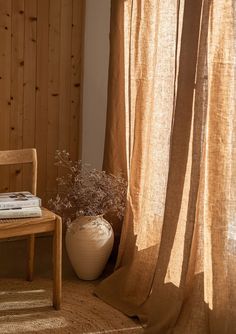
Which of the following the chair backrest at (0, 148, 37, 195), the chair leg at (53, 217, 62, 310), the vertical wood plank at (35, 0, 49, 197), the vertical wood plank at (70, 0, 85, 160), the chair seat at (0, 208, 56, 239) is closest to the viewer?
the chair seat at (0, 208, 56, 239)

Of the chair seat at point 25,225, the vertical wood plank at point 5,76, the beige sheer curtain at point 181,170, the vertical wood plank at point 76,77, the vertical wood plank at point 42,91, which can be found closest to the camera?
the beige sheer curtain at point 181,170

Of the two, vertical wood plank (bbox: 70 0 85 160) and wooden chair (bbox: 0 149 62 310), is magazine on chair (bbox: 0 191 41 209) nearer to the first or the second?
wooden chair (bbox: 0 149 62 310)

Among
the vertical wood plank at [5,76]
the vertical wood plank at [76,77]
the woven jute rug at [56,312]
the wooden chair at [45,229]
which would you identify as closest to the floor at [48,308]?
the woven jute rug at [56,312]

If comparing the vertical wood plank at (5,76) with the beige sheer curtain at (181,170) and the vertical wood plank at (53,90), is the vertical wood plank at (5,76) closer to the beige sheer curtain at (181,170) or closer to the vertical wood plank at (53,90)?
the vertical wood plank at (53,90)

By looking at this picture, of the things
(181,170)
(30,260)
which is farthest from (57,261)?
(181,170)

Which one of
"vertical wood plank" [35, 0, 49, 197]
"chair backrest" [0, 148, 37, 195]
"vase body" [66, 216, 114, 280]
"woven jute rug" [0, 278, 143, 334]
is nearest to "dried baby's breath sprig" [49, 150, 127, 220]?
"vase body" [66, 216, 114, 280]

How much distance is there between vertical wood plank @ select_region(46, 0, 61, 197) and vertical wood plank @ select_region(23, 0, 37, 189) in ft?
0.36

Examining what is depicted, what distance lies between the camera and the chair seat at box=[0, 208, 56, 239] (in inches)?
88.0

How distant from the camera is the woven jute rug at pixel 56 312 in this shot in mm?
2264

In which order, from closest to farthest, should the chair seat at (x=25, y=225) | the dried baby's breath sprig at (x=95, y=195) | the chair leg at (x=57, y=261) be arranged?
the chair seat at (x=25, y=225), the chair leg at (x=57, y=261), the dried baby's breath sprig at (x=95, y=195)

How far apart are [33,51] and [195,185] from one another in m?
1.68

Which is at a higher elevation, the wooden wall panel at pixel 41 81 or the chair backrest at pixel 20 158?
the wooden wall panel at pixel 41 81

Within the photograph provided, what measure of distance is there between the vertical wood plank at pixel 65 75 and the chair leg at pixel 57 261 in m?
1.18

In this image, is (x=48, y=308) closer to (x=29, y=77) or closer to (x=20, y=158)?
(x=20, y=158)
